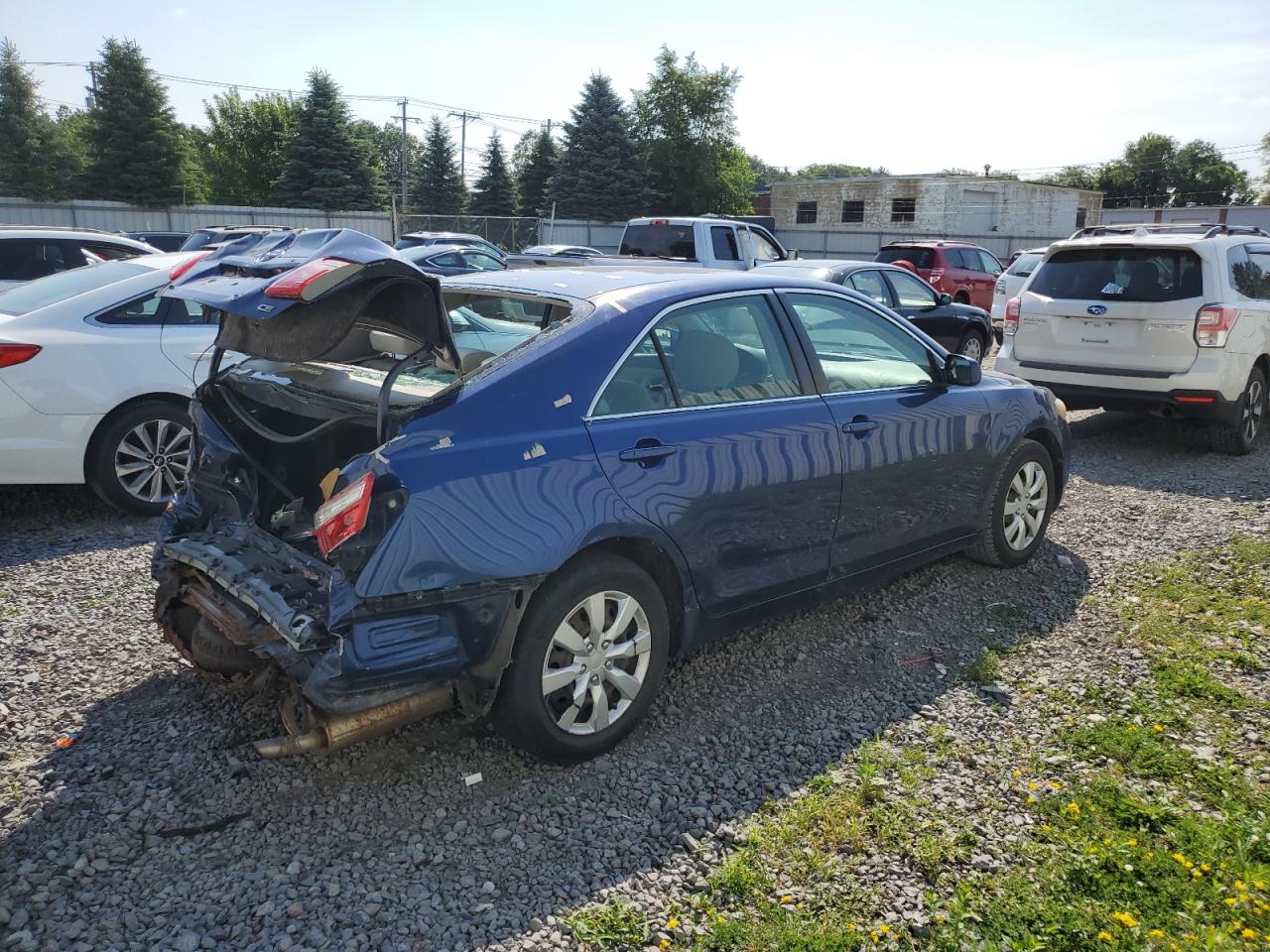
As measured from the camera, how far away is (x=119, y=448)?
5.98 metres

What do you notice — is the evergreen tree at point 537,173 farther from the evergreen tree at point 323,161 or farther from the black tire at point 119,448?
the black tire at point 119,448

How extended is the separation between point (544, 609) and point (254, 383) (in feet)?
5.62

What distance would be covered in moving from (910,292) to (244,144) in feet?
190

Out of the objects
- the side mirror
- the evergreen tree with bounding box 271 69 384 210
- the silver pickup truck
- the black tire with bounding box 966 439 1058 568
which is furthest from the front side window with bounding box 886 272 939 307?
the evergreen tree with bounding box 271 69 384 210

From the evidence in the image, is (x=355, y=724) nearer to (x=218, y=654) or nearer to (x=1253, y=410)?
(x=218, y=654)

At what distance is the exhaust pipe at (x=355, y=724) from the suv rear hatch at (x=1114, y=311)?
23.6 feet

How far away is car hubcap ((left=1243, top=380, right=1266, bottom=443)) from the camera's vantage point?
328 inches

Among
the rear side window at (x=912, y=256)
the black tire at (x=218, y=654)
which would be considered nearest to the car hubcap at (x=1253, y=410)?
the black tire at (x=218, y=654)

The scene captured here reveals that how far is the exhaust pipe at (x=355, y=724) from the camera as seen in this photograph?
9.79 feet

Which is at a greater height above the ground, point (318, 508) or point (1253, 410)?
point (318, 508)

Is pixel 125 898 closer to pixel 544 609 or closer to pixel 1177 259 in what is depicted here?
pixel 544 609

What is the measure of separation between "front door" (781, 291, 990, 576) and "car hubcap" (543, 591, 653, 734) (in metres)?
1.19

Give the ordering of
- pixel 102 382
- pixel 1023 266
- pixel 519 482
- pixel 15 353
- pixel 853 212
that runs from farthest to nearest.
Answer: pixel 853 212 → pixel 1023 266 → pixel 102 382 → pixel 15 353 → pixel 519 482

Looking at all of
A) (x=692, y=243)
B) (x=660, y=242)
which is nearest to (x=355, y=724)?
(x=692, y=243)
